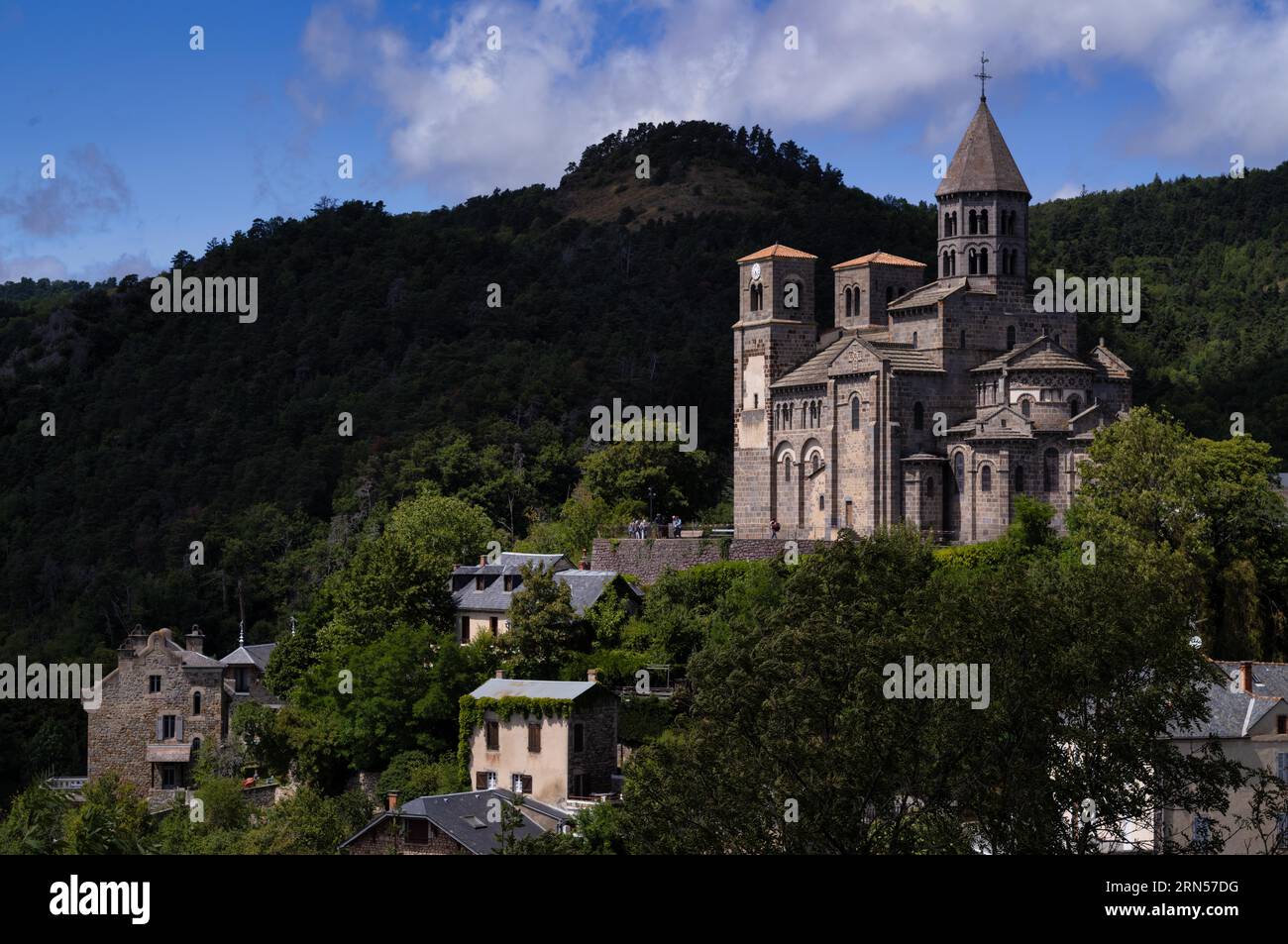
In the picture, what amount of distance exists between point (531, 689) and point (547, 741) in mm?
2187

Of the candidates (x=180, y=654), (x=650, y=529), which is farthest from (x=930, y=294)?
(x=180, y=654)

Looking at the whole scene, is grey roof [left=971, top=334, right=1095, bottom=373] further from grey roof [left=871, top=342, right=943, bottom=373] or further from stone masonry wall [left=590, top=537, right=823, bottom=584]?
stone masonry wall [left=590, top=537, right=823, bottom=584]

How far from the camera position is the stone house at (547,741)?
51344 millimetres

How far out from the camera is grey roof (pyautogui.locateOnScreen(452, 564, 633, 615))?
60.0 metres

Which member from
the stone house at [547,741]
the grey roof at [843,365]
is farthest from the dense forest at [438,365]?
the stone house at [547,741]

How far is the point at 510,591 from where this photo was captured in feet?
204

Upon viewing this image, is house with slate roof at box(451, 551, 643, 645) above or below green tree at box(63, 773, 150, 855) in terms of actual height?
above

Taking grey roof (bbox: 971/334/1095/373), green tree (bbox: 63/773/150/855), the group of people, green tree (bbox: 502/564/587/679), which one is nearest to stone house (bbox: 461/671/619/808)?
green tree (bbox: 502/564/587/679)

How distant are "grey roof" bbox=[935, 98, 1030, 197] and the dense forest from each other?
18.1 metres

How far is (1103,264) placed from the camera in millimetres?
144250

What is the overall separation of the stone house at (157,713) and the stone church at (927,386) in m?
19.4
